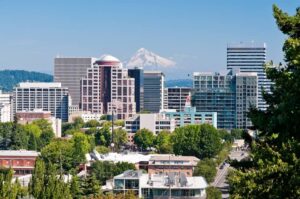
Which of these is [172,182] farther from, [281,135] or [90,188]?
[281,135]

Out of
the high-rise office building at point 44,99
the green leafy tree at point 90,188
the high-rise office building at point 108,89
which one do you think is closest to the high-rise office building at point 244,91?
the high-rise office building at point 108,89

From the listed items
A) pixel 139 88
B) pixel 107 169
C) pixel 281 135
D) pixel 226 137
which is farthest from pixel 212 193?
pixel 139 88

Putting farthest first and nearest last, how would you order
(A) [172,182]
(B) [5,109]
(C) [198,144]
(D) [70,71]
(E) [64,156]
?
1. (D) [70,71]
2. (B) [5,109]
3. (C) [198,144]
4. (E) [64,156]
5. (A) [172,182]

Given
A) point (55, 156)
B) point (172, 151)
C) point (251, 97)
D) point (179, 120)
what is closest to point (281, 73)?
point (55, 156)

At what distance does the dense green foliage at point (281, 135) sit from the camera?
387 inches

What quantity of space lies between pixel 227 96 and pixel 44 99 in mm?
32125

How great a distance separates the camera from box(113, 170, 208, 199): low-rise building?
4109 cm

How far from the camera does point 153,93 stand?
13950cm

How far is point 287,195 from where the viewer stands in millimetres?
9758

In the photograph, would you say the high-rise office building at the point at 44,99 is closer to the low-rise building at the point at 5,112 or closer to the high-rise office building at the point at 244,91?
the low-rise building at the point at 5,112

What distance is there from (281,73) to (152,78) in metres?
131

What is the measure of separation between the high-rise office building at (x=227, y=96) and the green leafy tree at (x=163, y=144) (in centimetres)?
3205

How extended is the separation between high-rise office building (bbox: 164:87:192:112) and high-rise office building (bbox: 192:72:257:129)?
1290cm

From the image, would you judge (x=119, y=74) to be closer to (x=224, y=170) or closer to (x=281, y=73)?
(x=224, y=170)
